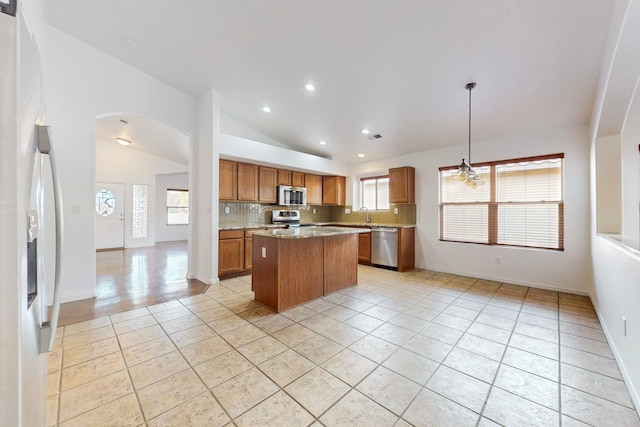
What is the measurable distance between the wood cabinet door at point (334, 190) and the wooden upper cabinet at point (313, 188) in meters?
0.14

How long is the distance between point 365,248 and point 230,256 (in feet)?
9.38

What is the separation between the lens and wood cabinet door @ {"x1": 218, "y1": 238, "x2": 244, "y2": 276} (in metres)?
4.52

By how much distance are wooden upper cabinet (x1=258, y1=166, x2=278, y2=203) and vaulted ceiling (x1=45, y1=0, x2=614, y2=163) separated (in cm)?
141

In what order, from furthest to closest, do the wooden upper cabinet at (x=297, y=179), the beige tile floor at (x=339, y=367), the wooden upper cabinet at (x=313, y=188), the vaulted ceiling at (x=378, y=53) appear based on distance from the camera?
the wooden upper cabinet at (x=313, y=188), the wooden upper cabinet at (x=297, y=179), the vaulted ceiling at (x=378, y=53), the beige tile floor at (x=339, y=367)

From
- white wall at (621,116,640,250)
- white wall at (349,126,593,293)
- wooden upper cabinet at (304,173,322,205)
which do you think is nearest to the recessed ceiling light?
wooden upper cabinet at (304,173,322,205)

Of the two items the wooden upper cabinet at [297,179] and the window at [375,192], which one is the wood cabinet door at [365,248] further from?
the wooden upper cabinet at [297,179]

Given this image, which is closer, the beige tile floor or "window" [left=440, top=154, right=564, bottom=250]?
the beige tile floor

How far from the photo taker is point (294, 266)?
329 centimetres

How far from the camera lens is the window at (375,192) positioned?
6.35 metres

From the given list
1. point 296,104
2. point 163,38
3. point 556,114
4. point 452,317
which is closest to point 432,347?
point 452,317

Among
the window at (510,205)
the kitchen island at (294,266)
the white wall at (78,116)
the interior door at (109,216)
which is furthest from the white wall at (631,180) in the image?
the interior door at (109,216)

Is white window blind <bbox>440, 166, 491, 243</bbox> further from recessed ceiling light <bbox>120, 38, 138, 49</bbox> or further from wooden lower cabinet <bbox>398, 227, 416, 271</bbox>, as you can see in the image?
recessed ceiling light <bbox>120, 38, 138, 49</bbox>

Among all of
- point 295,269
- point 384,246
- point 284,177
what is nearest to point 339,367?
point 295,269

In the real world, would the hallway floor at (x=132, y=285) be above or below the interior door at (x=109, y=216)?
below
